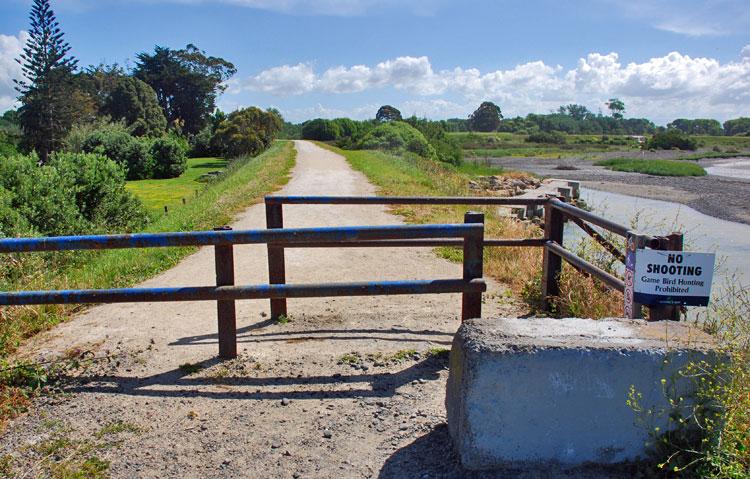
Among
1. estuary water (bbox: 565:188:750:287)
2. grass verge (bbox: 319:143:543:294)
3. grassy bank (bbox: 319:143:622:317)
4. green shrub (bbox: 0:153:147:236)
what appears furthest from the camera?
estuary water (bbox: 565:188:750:287)

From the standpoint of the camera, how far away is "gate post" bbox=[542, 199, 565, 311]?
621 cm

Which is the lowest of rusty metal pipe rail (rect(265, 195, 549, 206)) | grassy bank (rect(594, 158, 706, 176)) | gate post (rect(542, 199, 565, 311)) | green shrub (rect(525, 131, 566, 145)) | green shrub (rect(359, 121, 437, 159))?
grassy bank (rect(594, 158, 706, 176))

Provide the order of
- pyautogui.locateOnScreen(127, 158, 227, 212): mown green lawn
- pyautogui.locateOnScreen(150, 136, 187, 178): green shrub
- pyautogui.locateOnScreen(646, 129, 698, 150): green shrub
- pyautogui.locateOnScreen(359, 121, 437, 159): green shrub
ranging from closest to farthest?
pyautogui.locateOnScreen(127, 158, 227, 212): mown green lawn, pyautogui.locateOnScreen(359, 121, 437, 159): green shrub, pyautogui.locateOnScreen(150, 136, 187, 178): green shrub, pyautogui.locateOnScreen(646, 129, 698, 150): green shrub

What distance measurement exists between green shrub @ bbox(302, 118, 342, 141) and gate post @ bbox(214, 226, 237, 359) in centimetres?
7547

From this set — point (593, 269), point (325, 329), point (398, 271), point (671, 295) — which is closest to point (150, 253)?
point (398, 271)

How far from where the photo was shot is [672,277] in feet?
12.6

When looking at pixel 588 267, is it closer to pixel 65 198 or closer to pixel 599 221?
pixel 599 221

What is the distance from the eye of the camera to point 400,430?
12.6 feet

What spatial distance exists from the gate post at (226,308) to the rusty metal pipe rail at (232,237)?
12cm

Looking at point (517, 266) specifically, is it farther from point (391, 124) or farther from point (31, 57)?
point (31, 57)

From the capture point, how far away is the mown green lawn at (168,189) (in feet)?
102

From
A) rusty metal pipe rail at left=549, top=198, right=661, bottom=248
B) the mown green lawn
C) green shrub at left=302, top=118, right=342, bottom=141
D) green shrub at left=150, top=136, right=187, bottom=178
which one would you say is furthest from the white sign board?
green shrub at left=302, top=118, right=342, bottom=141

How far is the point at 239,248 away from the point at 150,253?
52.6 inches

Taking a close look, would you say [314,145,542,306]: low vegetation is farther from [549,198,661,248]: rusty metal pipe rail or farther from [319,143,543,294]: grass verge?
[549,198,661,248]: rusty metal pipe rail
